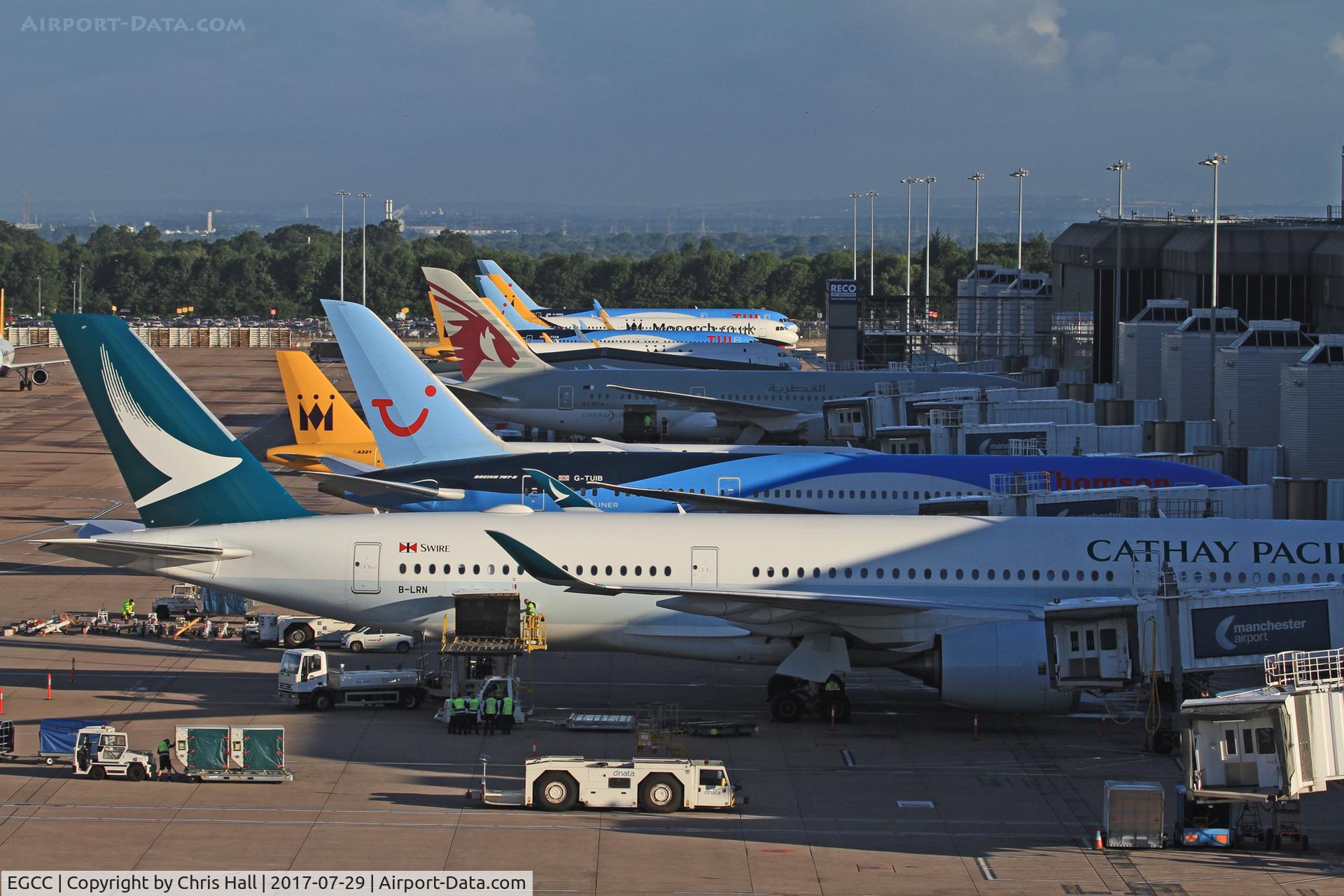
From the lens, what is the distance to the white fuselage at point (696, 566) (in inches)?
1185

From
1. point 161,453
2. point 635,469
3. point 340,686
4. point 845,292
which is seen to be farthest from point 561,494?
point 845,292

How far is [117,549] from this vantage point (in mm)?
29203

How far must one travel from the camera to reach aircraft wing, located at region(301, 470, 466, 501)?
122 feet

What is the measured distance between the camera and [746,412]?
66375 millimetres

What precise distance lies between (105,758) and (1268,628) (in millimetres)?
19976

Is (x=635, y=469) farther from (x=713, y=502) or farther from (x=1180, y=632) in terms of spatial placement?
(x=1180, y=632)

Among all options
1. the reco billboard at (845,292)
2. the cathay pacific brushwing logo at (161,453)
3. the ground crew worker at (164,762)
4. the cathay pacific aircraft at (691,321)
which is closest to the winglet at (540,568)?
the cathay pacific brushwing logo at (161,453)

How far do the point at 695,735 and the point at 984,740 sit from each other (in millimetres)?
5459

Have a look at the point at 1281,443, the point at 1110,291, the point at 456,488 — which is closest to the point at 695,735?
the point at 456,488

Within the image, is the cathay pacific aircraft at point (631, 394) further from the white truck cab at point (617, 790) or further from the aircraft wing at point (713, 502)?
the white truck cab at point (617, 790)

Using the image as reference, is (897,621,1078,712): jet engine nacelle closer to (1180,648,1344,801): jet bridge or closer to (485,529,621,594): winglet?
(1180,648,1344,801): jet bridge

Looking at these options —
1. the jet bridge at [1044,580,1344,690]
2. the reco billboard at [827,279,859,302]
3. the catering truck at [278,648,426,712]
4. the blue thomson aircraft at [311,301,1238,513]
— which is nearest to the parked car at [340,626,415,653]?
the blue thomson aircraft at [311,301,1238,513]

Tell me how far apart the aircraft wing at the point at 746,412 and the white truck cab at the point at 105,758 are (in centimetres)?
4151

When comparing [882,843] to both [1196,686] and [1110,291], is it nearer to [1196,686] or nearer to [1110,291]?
[1196,686]
